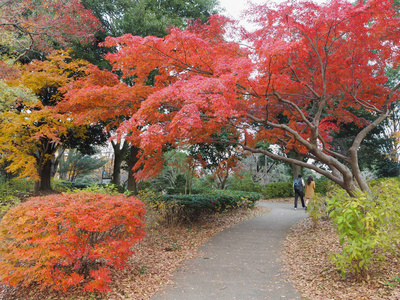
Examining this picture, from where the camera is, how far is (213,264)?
4531mm

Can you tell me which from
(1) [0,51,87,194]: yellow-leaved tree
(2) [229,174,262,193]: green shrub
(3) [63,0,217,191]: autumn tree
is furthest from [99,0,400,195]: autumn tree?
(2) [229,174,262,193]: green shrub

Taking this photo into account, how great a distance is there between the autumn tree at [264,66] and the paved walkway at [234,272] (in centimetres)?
228

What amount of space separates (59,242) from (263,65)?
4.73 m

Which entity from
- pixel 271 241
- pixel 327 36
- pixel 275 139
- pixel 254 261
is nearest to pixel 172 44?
pixel 327 36

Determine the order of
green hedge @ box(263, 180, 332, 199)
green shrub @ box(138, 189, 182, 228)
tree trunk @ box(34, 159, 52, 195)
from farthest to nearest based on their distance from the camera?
1. green hedge @ box(263, 180, 332, 199)
2. tree trunk @ box(34, 159, 52, 195)
3. green shrub @ box(138, 189, 182, 228)

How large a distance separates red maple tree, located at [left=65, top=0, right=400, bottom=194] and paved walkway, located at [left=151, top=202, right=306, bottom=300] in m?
2.26

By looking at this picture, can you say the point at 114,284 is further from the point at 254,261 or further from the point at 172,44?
the point at 172,44

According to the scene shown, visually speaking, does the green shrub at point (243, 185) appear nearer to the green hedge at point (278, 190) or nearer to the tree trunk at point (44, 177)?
the green hedge at point (278, 190)

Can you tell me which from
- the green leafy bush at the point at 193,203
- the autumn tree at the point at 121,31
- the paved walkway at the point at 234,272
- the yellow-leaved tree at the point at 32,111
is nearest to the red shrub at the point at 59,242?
the paved walkway at the point at 234,272

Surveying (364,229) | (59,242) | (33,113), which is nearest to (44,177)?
(33,113)

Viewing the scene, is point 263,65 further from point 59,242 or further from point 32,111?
point 32,111

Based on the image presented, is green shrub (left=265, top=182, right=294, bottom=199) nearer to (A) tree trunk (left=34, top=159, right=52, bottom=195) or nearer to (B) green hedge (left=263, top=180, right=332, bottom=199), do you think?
(B) green hedge (left=263, top=180, right=332, bottom=199)

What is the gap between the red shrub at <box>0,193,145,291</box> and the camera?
311 cm

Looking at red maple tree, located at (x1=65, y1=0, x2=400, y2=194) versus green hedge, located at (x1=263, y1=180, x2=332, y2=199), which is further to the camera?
green hedge, located at (x1=263, y1=180, x2=332, y2=199)
